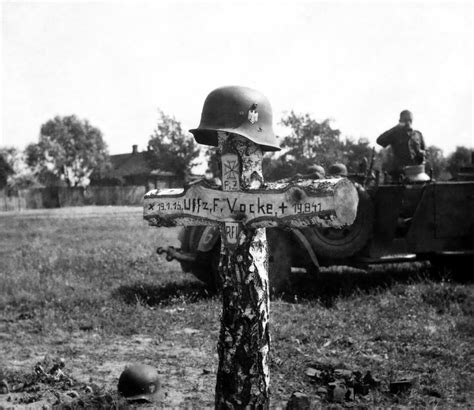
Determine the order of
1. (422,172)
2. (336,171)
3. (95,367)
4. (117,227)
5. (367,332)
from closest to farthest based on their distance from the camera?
(95,367) < (367,332) < (336,171) < (422,172) < (117,227)

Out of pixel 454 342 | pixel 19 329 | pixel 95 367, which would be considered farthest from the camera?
pixel 19 329

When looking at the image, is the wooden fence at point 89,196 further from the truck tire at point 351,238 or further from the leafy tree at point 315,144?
the truck tire at point 351,238

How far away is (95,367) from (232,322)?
2520 millimetres

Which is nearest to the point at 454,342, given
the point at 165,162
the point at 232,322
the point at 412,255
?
the point at 412,255

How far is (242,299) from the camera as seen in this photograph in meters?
3.11

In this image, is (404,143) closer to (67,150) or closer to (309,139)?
(309,139)

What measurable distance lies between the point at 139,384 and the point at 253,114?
2271 millimetres

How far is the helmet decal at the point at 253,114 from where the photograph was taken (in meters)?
3.12

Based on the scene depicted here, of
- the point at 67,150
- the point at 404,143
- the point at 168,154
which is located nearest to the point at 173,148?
the point at 168,154

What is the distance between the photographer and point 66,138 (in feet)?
213

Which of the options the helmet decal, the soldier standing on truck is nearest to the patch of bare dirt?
the helmet decal

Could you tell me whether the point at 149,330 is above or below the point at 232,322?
below

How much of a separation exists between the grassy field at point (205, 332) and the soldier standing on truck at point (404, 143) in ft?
5.75

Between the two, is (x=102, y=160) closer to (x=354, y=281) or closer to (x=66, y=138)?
(x=66, y=138)
